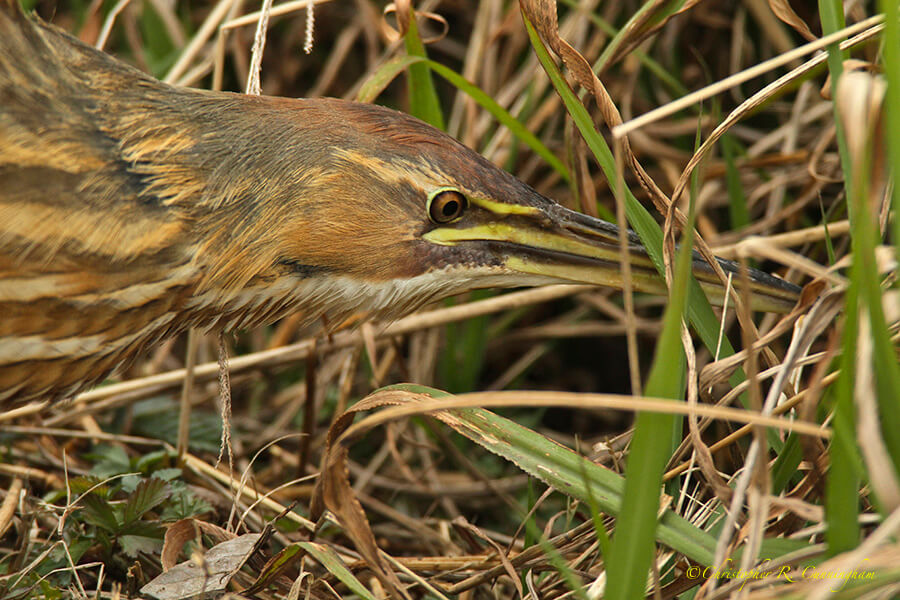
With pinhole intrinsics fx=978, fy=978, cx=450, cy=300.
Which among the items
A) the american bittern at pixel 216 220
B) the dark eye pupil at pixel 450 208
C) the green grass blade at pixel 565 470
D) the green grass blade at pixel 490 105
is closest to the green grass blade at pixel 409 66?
the green grass blade at pixel 490 105

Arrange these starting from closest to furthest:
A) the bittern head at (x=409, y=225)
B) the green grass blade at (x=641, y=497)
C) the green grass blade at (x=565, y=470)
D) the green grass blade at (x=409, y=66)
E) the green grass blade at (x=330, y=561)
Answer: the green grass blade at (x=641, y=497) → the green grass blade at (x=565, y=470) → the green grass blade at (x=330, y=561) → the bittern head at (x=409, y=225) → the green grass blade at (x=409, y=66)

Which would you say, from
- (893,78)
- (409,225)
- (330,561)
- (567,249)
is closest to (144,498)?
(330,561)

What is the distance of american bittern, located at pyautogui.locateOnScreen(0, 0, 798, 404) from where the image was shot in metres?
1.36

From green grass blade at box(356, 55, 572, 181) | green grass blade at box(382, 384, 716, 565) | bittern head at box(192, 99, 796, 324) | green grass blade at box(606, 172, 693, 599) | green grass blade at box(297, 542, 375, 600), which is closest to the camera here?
green grass blade at box(606, 172, 693, 599)

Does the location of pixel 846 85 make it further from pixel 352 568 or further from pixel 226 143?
pixel 352 568

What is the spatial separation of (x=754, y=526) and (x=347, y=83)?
2.19m

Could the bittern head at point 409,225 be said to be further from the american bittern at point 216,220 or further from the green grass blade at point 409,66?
the green grass blade at point 409,66

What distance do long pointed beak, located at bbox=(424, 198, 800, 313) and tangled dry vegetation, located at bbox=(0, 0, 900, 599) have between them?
0.07 metres

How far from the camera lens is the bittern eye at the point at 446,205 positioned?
1.47 metres

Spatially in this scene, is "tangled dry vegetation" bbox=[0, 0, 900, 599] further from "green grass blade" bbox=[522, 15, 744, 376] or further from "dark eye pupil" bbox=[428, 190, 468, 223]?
"dark eye pupil" bbox=[428, 190, 468, 223]

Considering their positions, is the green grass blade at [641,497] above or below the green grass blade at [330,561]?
above

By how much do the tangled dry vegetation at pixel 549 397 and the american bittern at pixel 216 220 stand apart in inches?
6.9

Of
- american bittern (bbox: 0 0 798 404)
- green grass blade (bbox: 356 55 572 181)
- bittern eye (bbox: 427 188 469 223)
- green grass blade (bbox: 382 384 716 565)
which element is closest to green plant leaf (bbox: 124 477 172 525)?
american bittern (bbox: 0 0 798 404)

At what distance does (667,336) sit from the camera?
3.26 feet
